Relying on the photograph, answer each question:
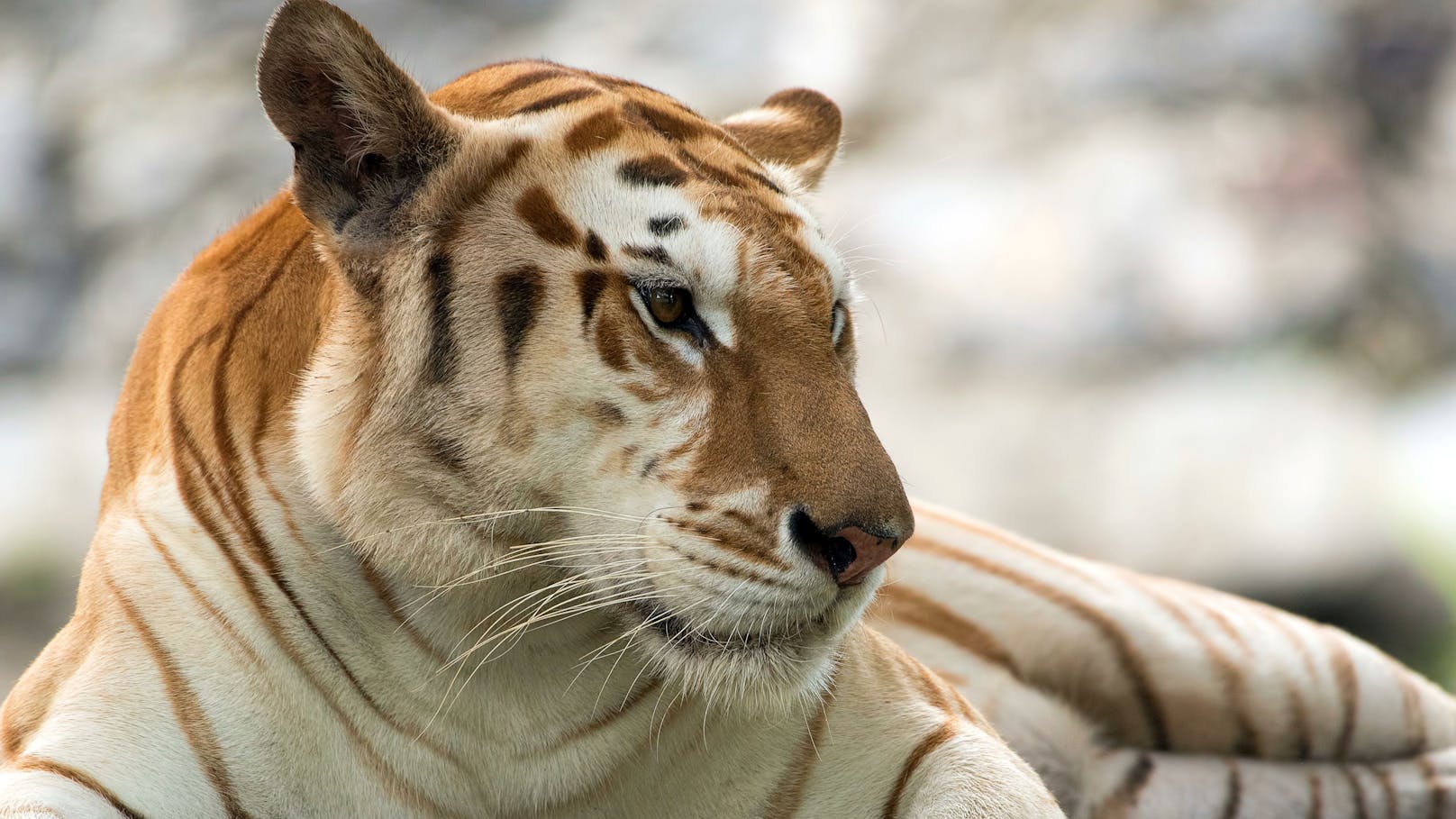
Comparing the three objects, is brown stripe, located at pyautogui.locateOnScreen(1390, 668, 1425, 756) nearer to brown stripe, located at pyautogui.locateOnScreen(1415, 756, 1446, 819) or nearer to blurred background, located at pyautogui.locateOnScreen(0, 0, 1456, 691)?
brown stripe, located at pyautogui.locateOnScreen(1415, 756, 1446, 819)

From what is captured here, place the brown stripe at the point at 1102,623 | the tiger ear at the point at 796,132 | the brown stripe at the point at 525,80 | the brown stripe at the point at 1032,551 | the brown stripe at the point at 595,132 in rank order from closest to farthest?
the brown stripe at the point at 595,132 → the brown stripe at the point at 525,80 → the tiger ear at the point at 796,132 → the brown stripe at the point at 1102,623 → the brown stripe at the point at 1032,551

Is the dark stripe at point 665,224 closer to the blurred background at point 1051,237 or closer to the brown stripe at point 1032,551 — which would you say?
the brown stripe at point 1032,551

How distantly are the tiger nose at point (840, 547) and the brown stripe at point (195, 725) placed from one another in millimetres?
711

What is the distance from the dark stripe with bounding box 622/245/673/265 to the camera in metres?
1.62

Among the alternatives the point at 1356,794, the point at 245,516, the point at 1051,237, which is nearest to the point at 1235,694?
the point at 1356,794

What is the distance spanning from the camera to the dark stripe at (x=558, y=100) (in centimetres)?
182

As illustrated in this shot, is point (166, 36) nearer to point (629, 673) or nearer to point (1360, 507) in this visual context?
point (1360, 507)

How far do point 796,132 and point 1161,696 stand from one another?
50.2 inches

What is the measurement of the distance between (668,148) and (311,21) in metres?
0.44

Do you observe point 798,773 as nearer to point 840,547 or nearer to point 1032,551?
point 840,547

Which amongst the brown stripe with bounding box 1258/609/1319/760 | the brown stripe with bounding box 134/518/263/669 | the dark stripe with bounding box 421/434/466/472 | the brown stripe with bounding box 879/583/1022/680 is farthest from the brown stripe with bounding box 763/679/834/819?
the brown stripe with bounding box 1258/609/1319/760

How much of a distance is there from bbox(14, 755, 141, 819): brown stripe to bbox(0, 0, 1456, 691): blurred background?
10.7ft

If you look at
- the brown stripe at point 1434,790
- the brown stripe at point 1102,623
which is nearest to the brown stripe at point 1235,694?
the brown stripe at point 1102,623

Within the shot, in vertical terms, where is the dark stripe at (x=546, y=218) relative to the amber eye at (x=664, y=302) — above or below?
above
